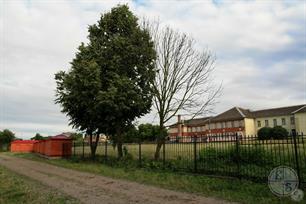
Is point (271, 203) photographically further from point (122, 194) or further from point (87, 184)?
point (87, 184)

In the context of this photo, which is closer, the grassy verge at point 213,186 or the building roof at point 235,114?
the grassy verge at point 213,186

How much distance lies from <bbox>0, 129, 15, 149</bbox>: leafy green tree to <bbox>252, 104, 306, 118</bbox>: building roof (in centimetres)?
5655

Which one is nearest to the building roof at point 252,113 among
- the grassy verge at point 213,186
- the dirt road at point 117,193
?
the grassy verge at point 213,186

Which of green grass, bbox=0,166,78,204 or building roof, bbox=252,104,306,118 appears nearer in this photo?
green grass, bbox=0,166,78,204

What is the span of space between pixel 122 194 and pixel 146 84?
1203 cm

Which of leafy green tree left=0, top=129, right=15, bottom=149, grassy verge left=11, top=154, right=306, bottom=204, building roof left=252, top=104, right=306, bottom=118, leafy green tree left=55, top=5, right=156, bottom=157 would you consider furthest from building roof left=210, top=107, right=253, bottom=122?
grassy verge left=11, top=154, right=306, bottom=204

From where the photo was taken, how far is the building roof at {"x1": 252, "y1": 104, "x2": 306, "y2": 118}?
7157cm

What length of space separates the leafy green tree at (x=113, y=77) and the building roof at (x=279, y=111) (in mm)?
58659

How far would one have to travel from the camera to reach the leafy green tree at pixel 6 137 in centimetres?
6091

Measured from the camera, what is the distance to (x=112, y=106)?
20078 mm

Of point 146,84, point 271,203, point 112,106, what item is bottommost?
point 271,203

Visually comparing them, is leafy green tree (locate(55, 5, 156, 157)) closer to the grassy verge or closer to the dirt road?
the grassy verge

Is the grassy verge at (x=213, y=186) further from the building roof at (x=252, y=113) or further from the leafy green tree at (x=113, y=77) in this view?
the building roof at (x=252, y=113)

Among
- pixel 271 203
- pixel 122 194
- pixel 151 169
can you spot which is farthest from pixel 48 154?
pixel 271 203
